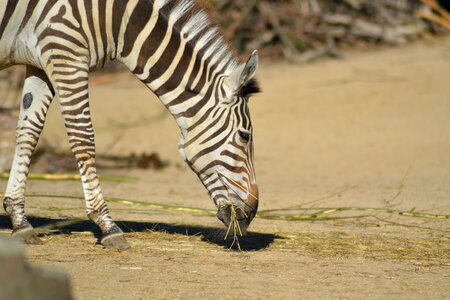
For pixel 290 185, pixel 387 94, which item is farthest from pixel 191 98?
pixel 387 94

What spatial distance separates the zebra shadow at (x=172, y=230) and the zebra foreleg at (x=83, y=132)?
0.33m

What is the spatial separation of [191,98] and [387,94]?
9.46 m

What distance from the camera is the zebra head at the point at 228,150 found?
641 centimetres

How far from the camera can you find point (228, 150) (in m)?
6.46

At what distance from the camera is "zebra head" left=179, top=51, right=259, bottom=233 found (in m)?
6.41

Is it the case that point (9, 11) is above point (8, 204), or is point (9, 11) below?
above

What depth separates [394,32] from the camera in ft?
60.0

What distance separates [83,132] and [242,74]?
1.28 metres

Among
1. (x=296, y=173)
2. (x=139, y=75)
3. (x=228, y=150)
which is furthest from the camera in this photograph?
(x=296, y=173)

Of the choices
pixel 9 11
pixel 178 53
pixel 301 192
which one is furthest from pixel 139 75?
pixel 301 192

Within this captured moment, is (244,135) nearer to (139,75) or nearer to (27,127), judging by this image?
(139,75)

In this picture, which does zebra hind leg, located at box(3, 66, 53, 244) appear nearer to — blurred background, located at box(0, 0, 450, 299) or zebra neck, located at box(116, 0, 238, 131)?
blurred background, located at box(0, 0, 450, 299)

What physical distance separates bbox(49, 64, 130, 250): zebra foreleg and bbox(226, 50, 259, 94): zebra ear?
1.11m

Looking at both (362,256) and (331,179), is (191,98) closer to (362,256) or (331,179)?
(362,256)
